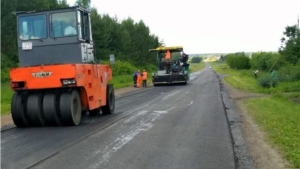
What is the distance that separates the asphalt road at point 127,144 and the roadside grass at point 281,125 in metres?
1.01

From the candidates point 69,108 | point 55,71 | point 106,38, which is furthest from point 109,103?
point 106,38

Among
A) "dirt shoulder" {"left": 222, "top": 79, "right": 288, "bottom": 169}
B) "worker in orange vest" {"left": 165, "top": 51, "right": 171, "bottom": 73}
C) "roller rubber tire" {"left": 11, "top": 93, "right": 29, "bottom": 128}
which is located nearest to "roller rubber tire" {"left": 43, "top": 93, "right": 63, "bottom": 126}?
"roller rubber tire" {"left": 11, "top": 93, "right": 29, "bottom": 128}

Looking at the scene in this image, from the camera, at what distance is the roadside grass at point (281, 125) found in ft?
26.8

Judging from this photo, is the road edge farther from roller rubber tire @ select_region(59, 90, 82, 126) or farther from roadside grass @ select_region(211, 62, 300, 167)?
roller rubber tire @ select_region(59, 90, 82, 126)

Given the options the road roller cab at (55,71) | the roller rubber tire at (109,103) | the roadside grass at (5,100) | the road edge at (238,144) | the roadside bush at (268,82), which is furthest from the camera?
the roadside bush at (268,82)

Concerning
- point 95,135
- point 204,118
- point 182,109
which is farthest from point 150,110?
point 95,135

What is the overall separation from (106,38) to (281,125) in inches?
1696

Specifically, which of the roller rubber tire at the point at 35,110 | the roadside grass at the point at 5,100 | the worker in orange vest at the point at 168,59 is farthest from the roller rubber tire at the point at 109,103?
the worker in orange vest at the point at 168,59

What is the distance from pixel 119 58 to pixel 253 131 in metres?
48.0

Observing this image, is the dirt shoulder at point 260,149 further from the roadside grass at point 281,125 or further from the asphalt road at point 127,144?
the asphalt road at point 127,144

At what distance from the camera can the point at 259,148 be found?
8.55 meters

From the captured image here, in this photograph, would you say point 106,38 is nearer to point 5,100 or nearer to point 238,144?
point 5,100

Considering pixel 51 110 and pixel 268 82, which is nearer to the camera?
pixel 51 110

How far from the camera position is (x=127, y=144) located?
29.1 feet
